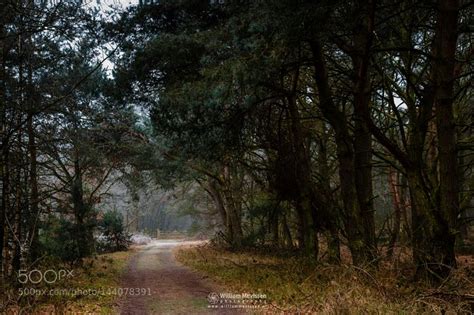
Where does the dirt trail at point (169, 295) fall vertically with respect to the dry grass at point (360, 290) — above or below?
below

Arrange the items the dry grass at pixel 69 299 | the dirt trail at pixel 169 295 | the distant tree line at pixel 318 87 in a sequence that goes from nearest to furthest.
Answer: the distant tree line at pixel 318 87 → the dry grass at pixel 69 299 → the dirt trail at pixel 169 295

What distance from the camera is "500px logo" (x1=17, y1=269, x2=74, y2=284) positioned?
8.37 metres

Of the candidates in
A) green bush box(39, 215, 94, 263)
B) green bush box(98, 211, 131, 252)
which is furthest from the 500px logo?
green bush box(98, 211, 131, 252)

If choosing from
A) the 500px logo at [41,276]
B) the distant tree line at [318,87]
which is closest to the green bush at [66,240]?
the 500px logo at [41,276]

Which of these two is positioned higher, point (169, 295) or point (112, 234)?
point (112, 234)

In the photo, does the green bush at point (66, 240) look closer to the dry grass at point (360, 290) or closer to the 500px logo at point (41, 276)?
the 500px logo at point (41, 276)

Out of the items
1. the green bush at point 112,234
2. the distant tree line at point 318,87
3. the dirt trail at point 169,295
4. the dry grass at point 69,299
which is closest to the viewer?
the distant tree line at point 318,87

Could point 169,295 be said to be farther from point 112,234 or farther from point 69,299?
point 112,234

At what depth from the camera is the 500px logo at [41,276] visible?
837 centimetres

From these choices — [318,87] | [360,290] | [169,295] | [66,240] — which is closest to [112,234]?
[66,240]

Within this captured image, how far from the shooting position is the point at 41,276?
366 inches

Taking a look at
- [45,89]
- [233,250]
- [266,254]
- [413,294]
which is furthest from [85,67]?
[233,250]

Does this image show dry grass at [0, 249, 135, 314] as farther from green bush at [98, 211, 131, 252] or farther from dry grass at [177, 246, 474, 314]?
green bush at [98, 211, 131, 252]

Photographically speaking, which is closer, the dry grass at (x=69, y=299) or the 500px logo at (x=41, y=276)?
the dry grass at (x=69, y=299)
